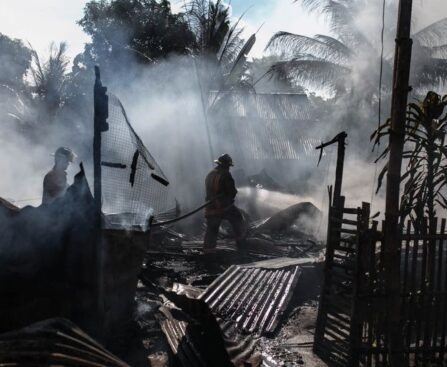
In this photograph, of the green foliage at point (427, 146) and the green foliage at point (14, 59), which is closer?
the green foliage at point (427, 146)

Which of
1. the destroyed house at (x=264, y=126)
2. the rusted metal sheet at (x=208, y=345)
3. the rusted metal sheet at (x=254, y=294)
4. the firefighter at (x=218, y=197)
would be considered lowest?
the rusted metal sheet at (x=208, y=345)

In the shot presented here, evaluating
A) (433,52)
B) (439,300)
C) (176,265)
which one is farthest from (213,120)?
(439,300)

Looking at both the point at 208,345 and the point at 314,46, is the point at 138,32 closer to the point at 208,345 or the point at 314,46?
the point at 314,46

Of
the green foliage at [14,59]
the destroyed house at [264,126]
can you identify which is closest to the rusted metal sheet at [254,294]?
the destroyed house at [264,126]

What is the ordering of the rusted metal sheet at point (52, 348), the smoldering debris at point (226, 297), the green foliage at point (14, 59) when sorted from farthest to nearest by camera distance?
1. the green foliage at point (14, 59)
2. the smoldering debris at point (226, 297)
3. the rusted metal sheet at point (52, 348)

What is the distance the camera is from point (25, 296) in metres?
4.39

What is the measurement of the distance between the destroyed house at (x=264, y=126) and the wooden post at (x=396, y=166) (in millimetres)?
15351

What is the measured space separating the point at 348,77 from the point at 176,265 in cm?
1492

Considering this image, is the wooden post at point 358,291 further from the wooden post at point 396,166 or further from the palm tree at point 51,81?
the palm tree at point 51,81

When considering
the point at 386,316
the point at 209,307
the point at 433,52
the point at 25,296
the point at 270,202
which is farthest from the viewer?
the point at 433,52

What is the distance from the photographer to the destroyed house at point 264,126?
19797 millimetres

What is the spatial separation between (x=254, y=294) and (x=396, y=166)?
11.1 feet

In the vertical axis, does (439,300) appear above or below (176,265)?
above

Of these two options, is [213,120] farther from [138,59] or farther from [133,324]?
[133,324]
